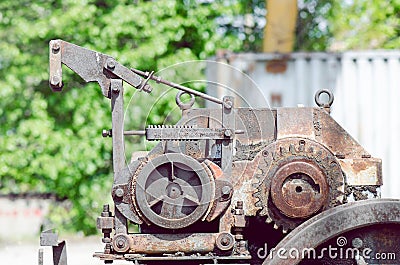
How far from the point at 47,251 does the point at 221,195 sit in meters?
6.82

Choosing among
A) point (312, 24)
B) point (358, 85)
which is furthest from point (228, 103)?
point (312, 24)

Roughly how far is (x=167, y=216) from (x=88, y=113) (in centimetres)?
863

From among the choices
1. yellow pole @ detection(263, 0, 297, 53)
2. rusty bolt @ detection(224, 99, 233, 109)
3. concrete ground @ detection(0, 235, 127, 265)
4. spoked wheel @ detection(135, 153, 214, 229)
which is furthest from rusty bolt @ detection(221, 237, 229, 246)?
yellow pole @ detection(263, 0, 297, 53)

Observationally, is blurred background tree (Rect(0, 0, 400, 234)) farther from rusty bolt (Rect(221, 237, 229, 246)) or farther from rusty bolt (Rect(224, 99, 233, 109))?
rusty bolt (Rect(221, 237, 229, 246))

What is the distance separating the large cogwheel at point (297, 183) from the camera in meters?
3.97

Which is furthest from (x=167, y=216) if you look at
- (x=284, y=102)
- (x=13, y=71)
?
(x=13, y=71)

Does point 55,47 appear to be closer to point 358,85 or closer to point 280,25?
point 358,85

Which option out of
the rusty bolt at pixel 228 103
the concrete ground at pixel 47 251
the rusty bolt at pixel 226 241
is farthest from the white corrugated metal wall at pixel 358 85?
the rusty bolt at pixel 226 241

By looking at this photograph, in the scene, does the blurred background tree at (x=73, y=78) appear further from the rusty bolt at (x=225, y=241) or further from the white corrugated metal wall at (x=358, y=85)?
the rusty bolt at (x=225, y=241)

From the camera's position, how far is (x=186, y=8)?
12.8 meters

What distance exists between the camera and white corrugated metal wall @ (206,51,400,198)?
11.0 m

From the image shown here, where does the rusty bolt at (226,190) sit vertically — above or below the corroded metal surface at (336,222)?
above

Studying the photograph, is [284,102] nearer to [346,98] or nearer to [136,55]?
[346,98]

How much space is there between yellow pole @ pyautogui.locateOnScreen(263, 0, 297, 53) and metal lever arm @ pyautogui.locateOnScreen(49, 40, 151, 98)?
28.6ft
